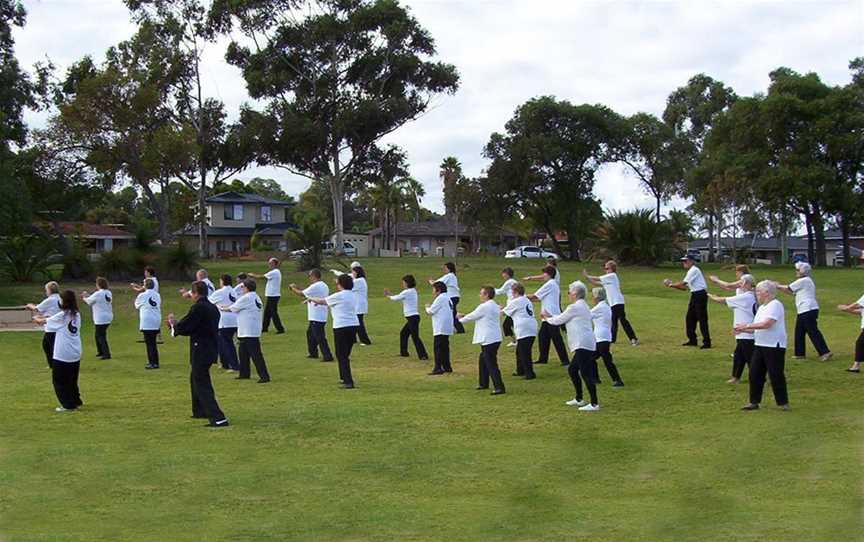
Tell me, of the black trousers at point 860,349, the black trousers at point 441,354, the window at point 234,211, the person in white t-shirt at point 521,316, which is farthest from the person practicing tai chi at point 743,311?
the window at point 234,211

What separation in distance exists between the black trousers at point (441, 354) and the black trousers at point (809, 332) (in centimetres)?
668

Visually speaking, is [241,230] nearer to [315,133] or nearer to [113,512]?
[315,133]

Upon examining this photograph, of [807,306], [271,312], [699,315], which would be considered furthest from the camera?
[271,312]

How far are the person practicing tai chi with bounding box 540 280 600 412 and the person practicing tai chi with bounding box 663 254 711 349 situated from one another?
5499 mm

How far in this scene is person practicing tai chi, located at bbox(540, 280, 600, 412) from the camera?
550 inches

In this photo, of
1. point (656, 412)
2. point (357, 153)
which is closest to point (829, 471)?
point (656, 412)

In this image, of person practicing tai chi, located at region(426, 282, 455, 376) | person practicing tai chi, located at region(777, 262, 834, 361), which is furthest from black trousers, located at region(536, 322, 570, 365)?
person practicing tai chi, located at region(777, 262, 834, 361)

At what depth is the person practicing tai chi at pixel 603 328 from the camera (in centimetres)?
1509

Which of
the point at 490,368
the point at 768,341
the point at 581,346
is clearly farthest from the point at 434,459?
the point at 768,341

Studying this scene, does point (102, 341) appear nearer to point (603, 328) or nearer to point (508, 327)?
point (508, 327)

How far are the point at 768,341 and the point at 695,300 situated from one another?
6.93 meters

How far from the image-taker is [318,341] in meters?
20.1

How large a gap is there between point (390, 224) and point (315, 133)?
46362 mm

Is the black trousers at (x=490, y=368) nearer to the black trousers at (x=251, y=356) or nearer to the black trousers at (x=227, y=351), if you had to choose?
the black trousers at (x=251, y=356)
